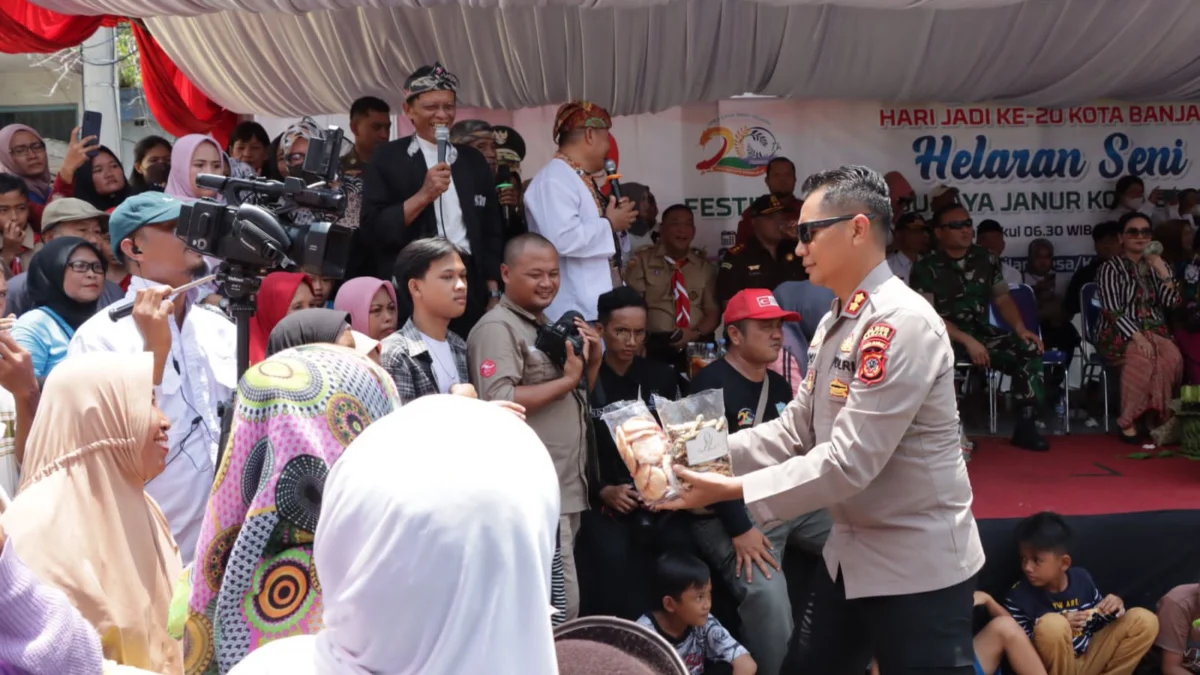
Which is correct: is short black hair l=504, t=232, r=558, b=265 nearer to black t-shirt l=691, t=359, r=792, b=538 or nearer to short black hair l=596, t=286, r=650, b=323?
short black hair l=596, t=286, r=650, b=323

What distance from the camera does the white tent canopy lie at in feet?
21.1

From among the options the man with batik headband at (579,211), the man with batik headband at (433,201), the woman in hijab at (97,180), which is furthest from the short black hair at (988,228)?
the woman in hijab at (97,180)

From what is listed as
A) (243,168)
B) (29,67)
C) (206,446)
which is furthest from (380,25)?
(29,67)

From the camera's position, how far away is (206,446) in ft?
11.2

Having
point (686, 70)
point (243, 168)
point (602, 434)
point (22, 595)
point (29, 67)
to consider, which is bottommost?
point (602, 434)

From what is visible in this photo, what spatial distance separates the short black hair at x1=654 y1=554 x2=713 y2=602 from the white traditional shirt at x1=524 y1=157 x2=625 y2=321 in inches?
46.9

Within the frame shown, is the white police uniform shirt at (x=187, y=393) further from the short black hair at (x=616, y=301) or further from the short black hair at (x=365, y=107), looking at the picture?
the short black hair at (x=365, y=107)

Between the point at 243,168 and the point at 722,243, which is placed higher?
the point at 243,168

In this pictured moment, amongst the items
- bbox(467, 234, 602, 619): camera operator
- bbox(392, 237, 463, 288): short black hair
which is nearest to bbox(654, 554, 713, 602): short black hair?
bbox(467, 234, 602, 619): camera operator

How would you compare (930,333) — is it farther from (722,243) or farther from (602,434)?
(722,243)

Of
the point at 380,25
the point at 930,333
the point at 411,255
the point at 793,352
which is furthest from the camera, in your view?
the point at 380,25

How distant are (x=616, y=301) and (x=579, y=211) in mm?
462

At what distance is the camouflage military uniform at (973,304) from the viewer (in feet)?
24.2

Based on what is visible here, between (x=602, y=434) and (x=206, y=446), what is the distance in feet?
5.98
